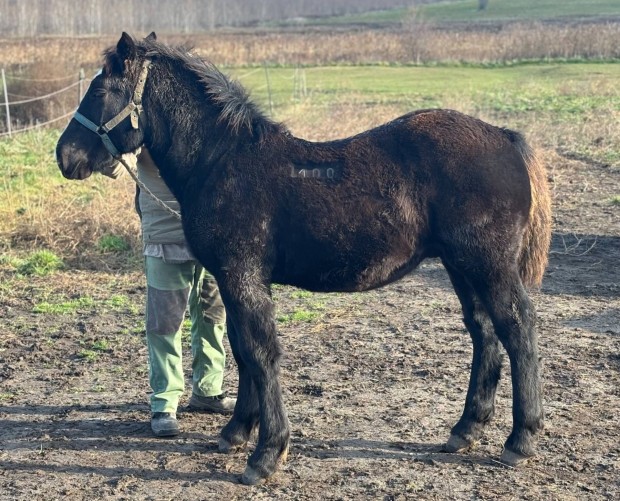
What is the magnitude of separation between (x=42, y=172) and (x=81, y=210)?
3.67 m

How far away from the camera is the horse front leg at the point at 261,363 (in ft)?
15.4

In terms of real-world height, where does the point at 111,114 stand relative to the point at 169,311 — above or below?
above

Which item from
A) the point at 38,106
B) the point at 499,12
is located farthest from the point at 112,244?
the point at 499,12

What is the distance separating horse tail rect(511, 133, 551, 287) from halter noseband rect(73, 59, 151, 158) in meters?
2.12

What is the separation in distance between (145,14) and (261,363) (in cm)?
9882

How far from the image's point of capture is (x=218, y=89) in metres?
4.89

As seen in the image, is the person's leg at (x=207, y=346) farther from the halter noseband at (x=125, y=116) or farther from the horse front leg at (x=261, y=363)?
the halter noseband at (x=125, y=116)

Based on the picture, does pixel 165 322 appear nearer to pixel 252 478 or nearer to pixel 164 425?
pixel 164 425

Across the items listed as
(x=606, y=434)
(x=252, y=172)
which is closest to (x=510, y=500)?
(x=606, y=434)

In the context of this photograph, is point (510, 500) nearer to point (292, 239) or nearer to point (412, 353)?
point (292, 239)

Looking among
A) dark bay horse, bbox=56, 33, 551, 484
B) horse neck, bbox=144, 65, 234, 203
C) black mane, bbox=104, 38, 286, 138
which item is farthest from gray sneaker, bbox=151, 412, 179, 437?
black mane, bbox=104, 38, 286, 138

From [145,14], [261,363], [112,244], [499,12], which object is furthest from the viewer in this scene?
[145,14]

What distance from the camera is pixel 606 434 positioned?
202 inches

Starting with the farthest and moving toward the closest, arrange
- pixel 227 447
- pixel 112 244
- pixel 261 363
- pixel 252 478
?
pixel 112 244, pixel 227 447, pixel 261 363, pixel 252 478
